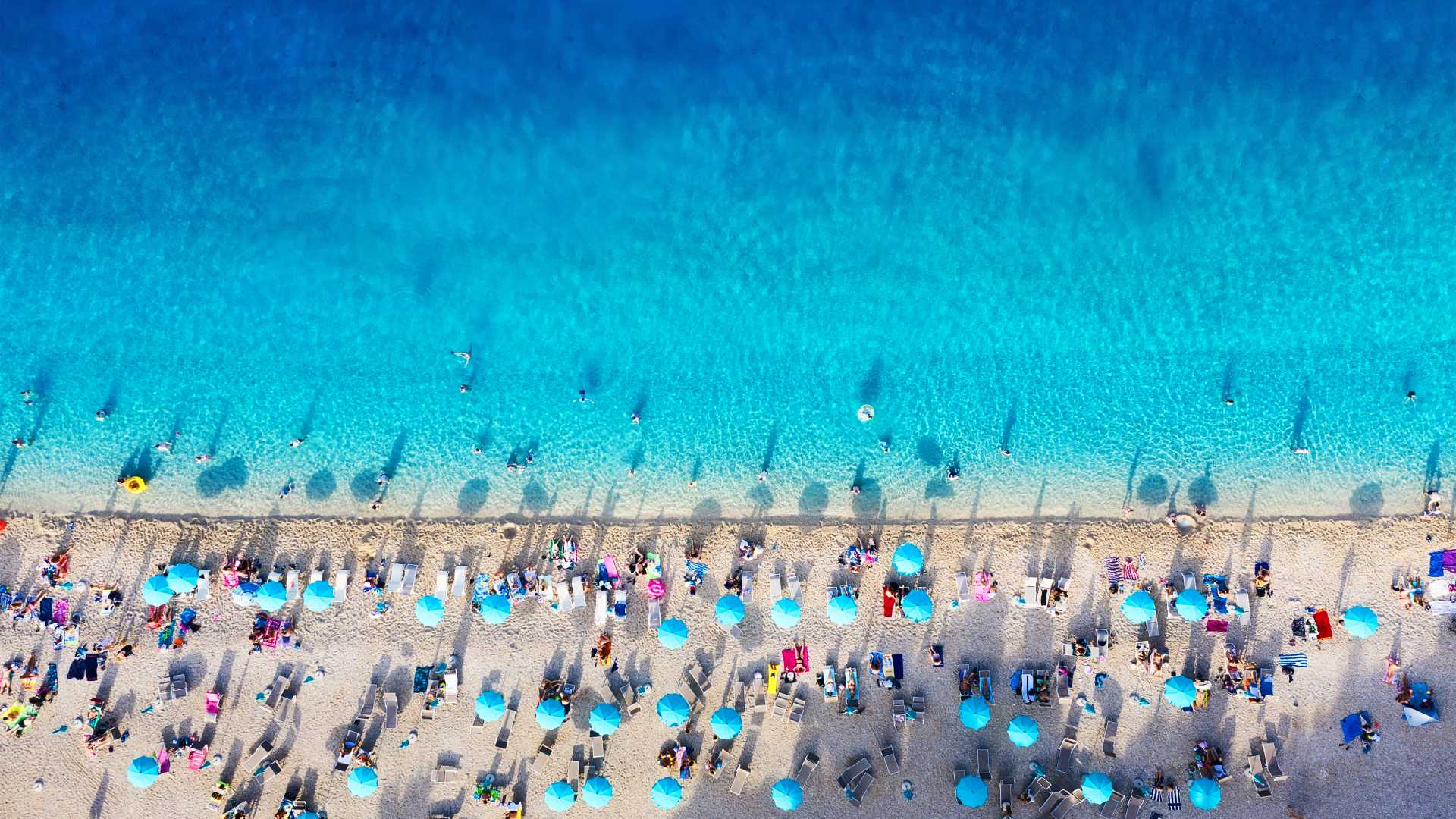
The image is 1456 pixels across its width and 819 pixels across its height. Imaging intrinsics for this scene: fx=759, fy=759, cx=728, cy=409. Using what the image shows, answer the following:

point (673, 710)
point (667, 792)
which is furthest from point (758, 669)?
point (667, 792)

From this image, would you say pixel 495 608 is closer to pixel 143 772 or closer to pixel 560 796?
pixel 560 796

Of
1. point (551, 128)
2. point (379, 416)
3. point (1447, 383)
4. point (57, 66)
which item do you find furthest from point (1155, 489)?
point (57, 66)

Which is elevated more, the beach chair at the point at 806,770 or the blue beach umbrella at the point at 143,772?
the beach chair at the point at 806,770

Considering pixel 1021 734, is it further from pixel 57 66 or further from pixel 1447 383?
pixel 57 66

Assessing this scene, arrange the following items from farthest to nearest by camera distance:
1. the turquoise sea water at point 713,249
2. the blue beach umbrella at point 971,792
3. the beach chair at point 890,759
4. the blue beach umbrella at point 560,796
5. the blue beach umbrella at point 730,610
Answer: the turquoise sea water at point 713,249
the beach chair at point 890,759
the blue beach umbrella at point 730,610
the blue beach umbrella at point 560,796
the blue beach umbrella at point 971,792

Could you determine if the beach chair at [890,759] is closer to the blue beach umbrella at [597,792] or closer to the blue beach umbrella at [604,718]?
the blue beach umbrella at [604,718]

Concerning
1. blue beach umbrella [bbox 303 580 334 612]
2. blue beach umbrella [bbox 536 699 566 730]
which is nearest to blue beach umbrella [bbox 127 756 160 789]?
blue beach umbrella [bbox 303 580 334 612]

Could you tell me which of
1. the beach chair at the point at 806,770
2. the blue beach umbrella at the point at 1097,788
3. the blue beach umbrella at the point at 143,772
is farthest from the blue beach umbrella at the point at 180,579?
the blue beach umbrella at the point at 1097,788
